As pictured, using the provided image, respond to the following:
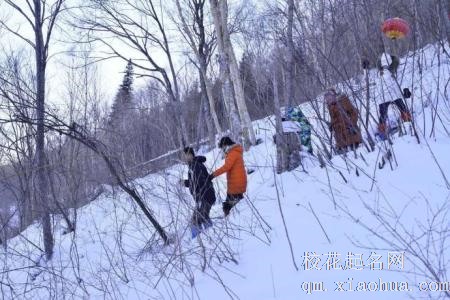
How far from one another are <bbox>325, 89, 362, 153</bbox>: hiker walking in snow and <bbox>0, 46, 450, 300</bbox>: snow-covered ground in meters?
0.24

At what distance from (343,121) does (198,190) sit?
1961 millimetres

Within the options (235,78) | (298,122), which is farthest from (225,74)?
(298,122)

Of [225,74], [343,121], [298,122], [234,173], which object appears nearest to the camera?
[343,121]

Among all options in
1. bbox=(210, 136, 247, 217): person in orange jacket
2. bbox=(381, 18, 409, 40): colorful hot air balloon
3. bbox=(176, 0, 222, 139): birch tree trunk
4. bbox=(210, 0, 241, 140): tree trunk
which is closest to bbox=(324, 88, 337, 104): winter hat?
bbox=(210, 136, 247, 217): person in orange jacket

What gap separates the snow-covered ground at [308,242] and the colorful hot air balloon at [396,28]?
1418mm

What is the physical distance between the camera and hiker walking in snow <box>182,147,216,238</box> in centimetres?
405

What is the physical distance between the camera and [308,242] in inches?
151

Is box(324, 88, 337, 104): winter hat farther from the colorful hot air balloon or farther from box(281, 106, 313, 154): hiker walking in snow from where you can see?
the colorful hot air balloon

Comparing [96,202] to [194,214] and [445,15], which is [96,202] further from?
[445,15]

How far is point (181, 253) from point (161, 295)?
1.43 feet

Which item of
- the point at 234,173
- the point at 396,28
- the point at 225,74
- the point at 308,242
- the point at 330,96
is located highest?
the point at 225,74

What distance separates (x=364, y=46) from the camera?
487cm

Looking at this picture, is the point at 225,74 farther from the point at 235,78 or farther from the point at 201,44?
the point at 201,44

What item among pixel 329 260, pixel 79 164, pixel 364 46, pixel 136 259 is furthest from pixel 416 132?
pixel 79 164
